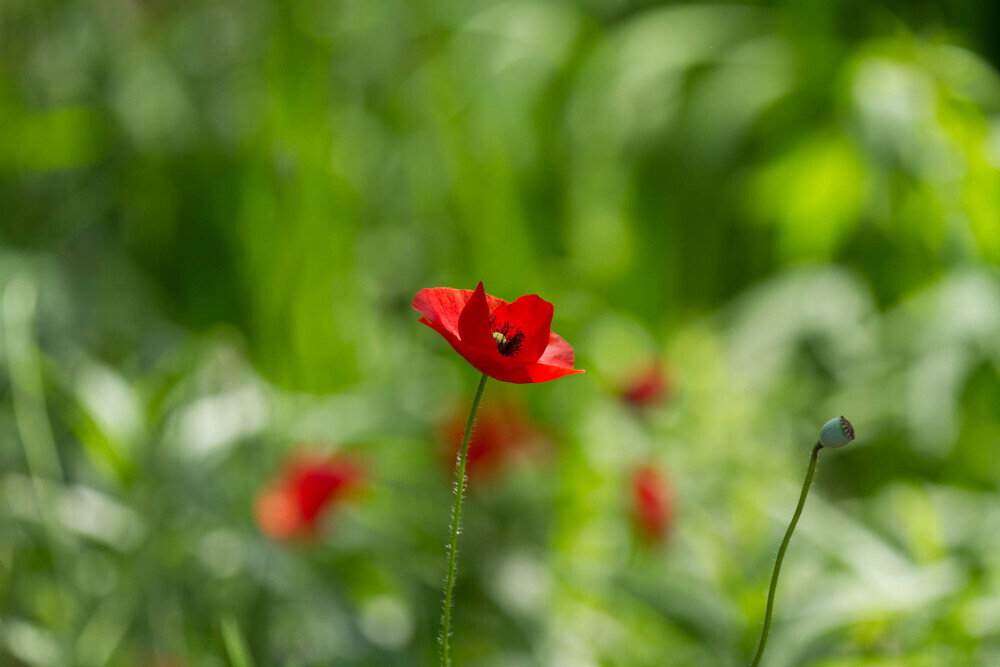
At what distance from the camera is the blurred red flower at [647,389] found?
2.46 ft

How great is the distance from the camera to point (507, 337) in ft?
0.92

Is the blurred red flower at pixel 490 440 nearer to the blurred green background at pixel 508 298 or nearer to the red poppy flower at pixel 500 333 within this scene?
the blurred green background at pixel 508 298

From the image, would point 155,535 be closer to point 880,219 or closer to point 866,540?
point 866,540

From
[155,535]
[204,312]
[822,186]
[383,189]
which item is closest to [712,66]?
[822,186]

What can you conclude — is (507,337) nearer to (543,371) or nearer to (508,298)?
(543,371)

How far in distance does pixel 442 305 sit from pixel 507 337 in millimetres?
30

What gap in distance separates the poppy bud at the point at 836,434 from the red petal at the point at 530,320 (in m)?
0.08

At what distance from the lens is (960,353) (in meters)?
0.90

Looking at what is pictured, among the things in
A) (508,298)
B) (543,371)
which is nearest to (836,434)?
(543,371)

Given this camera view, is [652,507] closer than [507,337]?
No

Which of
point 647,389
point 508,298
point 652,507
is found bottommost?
point 652,507

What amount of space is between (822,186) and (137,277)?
0.94m

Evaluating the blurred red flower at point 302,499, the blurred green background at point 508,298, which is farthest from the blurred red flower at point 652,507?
the blurred red flower at point 302,499

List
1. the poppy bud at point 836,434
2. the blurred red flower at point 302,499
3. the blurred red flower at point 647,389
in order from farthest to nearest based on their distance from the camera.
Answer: the blurred red flower at point 647,389 < the blurred red flower at point 302,499 < the poppy bud at point 836,434
